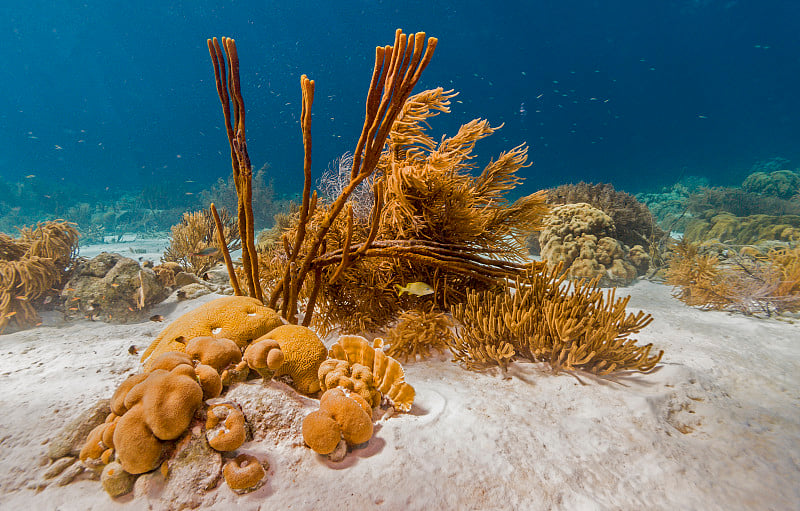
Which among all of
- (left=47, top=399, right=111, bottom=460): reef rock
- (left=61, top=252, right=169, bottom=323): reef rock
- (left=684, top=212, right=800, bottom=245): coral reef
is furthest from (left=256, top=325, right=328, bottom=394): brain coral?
(left=684, top=212, right=800, bottom=245): coral reef

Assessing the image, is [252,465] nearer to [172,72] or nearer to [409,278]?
[409,278]

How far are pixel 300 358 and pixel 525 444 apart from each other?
1.26 metres

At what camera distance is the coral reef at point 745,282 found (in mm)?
3869

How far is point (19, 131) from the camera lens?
193ft

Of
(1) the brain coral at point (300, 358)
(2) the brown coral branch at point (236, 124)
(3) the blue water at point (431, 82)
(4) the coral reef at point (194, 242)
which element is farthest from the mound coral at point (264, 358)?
(3) the blue water at point (431, 82)

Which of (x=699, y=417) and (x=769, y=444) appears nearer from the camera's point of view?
(x=769, y=444)

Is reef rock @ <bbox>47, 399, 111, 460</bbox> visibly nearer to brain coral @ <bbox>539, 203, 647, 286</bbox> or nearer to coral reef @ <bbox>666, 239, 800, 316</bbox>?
brain coral @ <bbox>539, 203, 647, 286</bbox>

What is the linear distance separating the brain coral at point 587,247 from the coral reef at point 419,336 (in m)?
4.21

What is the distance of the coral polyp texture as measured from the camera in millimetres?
1716

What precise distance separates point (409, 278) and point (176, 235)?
23.3 feet

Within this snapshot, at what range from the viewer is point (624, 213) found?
7520 mm

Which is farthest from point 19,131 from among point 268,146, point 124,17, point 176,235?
point 176,235

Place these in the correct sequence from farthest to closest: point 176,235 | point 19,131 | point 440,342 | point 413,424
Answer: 1. point 19,131
2. point 176,235
3. point 440,342
4. point 413,424

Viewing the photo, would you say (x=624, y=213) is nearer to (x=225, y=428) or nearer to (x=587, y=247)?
(x=587, y=247)
